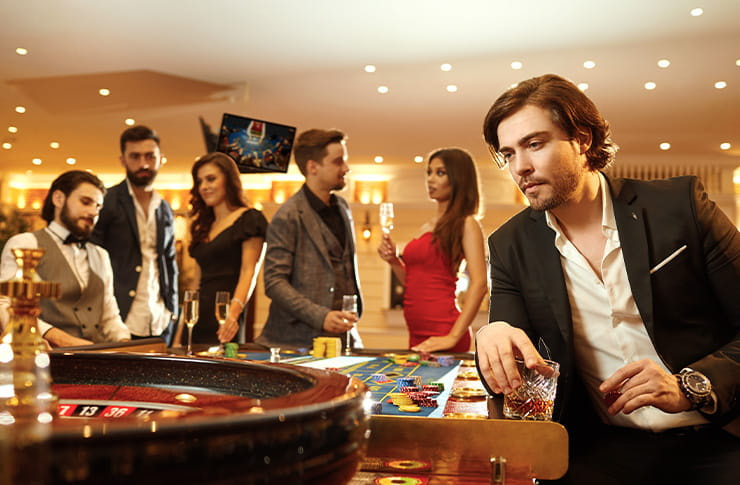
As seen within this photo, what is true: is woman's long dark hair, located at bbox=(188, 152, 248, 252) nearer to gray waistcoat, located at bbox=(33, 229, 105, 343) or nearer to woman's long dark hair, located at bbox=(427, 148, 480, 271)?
gray waistcoat, located at bbox=(33, 229, 105, 343)

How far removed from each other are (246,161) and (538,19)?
89.4 inches

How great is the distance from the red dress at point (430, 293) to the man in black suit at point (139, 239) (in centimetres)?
156

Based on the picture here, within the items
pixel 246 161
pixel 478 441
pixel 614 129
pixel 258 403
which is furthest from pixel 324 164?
pixel 614 129

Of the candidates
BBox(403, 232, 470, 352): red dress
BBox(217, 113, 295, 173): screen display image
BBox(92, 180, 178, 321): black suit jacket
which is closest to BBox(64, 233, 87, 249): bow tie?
BBox(92, 180, 178, 321): black suit jacket

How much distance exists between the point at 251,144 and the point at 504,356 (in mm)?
3424

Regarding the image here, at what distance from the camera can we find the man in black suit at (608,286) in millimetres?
1316

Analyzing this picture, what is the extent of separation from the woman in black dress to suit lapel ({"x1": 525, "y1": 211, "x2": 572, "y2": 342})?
82.6 inches

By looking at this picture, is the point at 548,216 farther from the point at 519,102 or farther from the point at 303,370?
the point at 303,370

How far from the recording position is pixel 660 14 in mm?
4688


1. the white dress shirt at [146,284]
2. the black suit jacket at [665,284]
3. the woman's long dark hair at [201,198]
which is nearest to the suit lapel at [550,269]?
the black suit jacket at [665,284]

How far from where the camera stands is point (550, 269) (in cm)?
158

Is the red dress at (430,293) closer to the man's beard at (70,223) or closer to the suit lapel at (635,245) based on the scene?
the man's beard at (70,223)

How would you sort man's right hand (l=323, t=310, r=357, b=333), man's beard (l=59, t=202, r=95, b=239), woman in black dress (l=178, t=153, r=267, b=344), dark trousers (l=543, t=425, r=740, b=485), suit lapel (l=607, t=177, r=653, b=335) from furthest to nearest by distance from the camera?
woman in black dress (l=178, t=153, r=267, b=344)
man's beard (l=59, t=202, r=95, b=239)
man's right hand (l=323, t=310, r=357, b=333)
suit lapel (l=607, t=177, r=653, b=335)
dark trousers (l=543, t=425, r=740, b=485)

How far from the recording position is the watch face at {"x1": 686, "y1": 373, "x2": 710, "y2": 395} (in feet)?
4.23
